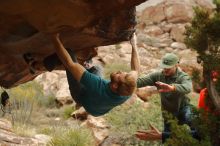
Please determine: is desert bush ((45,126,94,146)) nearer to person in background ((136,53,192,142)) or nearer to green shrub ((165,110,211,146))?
person in background ((136,53,192,142))

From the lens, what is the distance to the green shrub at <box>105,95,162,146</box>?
1032 cm

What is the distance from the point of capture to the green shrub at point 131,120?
10320 mm

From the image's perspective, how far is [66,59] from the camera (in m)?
3.80

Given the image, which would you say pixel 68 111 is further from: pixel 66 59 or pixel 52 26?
pixel 52 26

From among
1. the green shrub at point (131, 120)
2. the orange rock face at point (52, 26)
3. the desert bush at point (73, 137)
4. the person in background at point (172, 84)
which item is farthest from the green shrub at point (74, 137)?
the orange rock face at point (52, 26)

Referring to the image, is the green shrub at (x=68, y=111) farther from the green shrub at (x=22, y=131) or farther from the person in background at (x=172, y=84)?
the person in background at (x=172, y=84)

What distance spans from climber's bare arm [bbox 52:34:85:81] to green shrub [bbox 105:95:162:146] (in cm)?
614

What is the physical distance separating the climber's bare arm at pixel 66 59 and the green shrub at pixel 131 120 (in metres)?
6.14

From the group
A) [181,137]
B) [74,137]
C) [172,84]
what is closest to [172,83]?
[172,84]

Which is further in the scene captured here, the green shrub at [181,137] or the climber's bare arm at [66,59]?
the green shrub at [181,137]

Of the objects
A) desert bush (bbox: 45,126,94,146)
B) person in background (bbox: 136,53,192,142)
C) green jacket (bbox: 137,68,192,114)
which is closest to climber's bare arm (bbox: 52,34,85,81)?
person in background (bbox: 136,53,192,142)

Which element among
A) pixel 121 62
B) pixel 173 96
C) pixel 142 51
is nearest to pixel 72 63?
pixel 173 96

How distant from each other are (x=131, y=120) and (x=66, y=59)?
7514 millimetres

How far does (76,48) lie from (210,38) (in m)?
2.55
